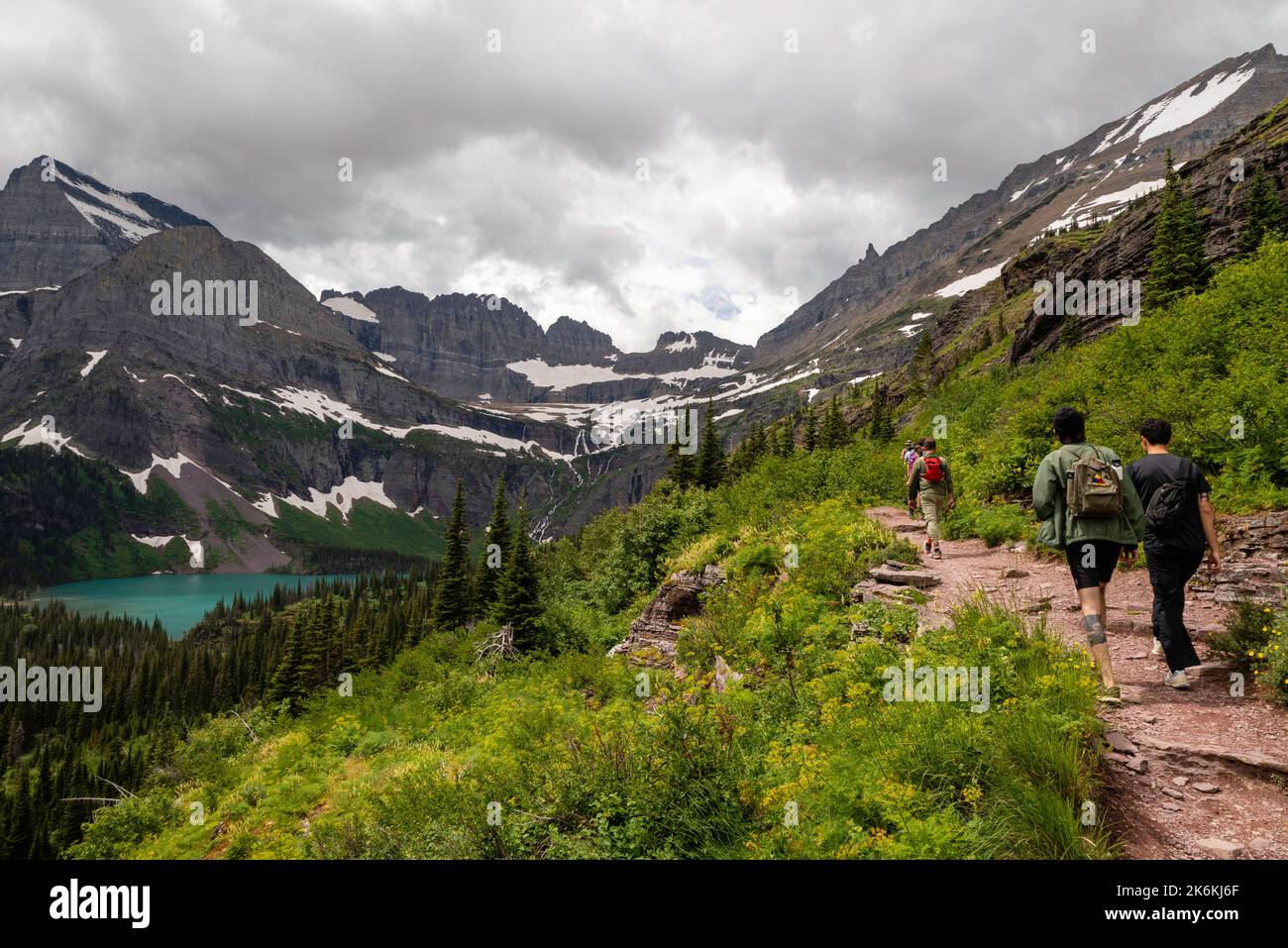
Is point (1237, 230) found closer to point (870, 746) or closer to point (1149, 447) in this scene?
point (1149, 447)

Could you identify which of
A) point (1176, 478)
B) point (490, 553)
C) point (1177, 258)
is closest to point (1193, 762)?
point (1176, 478)

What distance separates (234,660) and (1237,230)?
5285 inches

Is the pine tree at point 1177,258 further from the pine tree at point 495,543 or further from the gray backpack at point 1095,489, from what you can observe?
the pine tree at point 495,543

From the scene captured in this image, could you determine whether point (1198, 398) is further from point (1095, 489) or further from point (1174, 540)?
point (1095, 489)

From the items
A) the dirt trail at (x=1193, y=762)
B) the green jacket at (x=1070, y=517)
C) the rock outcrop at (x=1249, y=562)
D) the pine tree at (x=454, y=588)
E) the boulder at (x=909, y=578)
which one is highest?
the green jacket at (x=1070, y=517)

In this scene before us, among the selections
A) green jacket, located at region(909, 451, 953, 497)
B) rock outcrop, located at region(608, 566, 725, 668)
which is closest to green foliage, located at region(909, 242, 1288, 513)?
green jacket, located at region(909, 451, 953, 497)

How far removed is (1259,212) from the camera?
86.4 feet

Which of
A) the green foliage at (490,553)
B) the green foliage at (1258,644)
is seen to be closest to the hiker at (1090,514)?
the green foliage at (1258,644)

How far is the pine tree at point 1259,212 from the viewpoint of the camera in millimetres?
25500

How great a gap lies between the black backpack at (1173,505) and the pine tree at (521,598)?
1937cm

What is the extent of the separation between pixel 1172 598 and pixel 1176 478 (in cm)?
128
